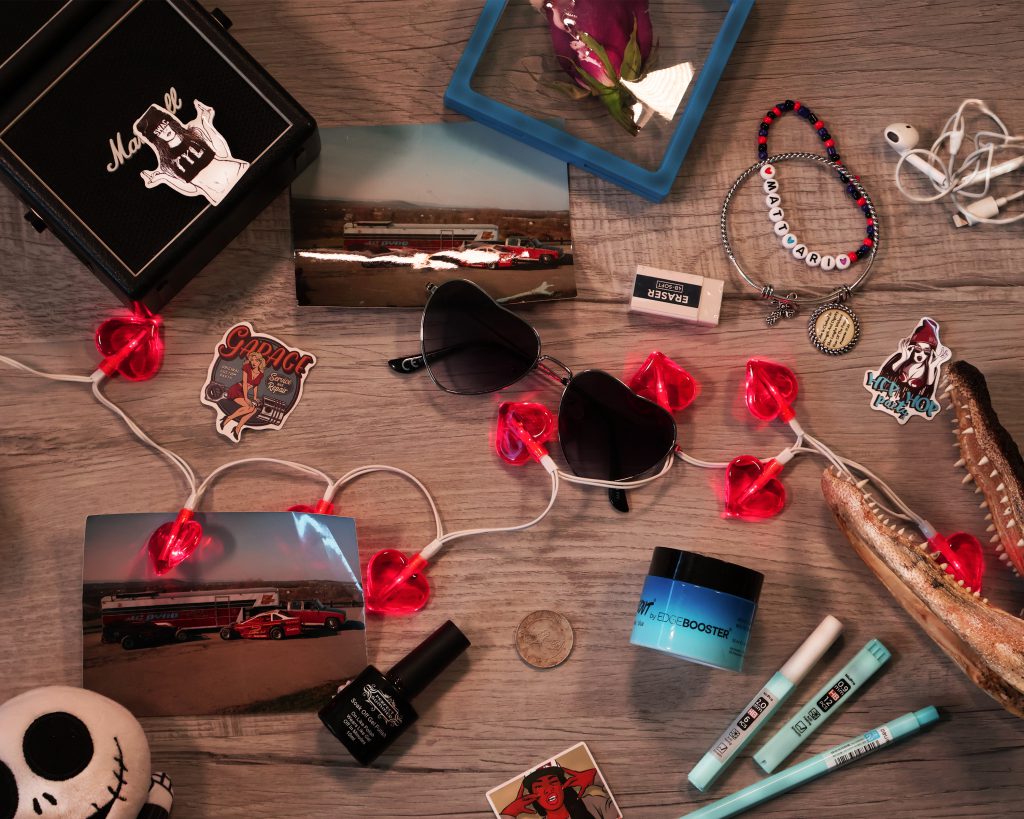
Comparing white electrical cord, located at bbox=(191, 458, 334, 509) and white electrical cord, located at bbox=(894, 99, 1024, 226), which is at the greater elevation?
white electrical cord, located at bbox=(894, 99, 1024, 226)

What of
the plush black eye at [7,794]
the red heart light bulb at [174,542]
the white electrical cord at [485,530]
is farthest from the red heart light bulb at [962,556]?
the plush black eye at [7,794]

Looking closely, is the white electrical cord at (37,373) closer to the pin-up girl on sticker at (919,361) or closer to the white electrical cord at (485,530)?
the white electrical cord at (485,530)

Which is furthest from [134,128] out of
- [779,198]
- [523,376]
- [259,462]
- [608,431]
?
[779,198]

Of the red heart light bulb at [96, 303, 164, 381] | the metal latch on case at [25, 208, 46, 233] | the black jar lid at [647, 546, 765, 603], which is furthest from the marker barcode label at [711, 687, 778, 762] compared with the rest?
the metal latch on case at [25, 208, 46, 233]

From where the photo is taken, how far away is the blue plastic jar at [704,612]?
2.89ft

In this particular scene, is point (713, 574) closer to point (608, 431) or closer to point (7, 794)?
point (608, 431)

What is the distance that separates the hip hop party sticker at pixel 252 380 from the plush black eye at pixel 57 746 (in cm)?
31

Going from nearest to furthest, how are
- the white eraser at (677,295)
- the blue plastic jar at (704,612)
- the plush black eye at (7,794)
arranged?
the plush black eye at (7,794) < the blue plastic jar at (704,612) < the white eraser at (677,295)

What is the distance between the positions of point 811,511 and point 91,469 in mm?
762

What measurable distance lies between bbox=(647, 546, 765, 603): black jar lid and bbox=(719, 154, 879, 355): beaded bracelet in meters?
0.28

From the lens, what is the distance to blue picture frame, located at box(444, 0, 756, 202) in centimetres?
100

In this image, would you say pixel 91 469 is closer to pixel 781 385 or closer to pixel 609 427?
pixel 609 427

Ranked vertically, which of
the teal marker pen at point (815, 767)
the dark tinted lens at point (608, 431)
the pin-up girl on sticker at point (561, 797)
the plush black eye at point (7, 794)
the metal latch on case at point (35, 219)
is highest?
the metal latch on case at point (35, 219)

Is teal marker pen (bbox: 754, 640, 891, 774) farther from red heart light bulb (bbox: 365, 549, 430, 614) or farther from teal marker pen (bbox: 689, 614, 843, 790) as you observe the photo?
red heart light bulb (bbox: 365, 549, 430, 614)
